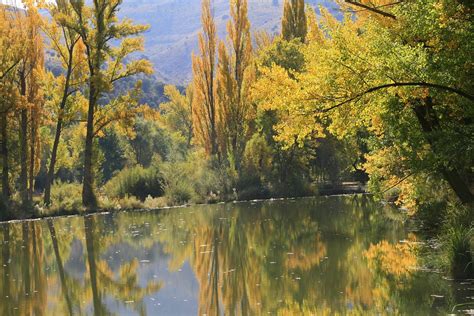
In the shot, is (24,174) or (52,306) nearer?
(52,306)

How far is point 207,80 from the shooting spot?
3856 centimetres

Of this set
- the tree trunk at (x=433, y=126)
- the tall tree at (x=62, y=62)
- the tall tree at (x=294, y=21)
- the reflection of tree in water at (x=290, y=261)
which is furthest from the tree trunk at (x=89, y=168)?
the tree trunk at (x=433, y=126)

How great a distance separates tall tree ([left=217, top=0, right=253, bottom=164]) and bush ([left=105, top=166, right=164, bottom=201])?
16.4 ft

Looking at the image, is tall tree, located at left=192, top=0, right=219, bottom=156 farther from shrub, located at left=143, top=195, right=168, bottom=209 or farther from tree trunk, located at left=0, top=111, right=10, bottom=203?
tree trunk, located at left=0, top=111, right=10, bottom=203

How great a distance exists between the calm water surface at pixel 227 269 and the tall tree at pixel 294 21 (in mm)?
18567

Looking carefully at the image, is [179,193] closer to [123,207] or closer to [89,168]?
[123,207]

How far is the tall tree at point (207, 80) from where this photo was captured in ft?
126

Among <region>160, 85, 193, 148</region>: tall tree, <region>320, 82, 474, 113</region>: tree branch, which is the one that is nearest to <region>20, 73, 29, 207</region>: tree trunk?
<region>320, 82, 474, 113</region>: tree branch

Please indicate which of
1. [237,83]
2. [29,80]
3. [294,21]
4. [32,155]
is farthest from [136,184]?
[294,21]

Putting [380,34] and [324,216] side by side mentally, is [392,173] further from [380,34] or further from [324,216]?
[324,216]

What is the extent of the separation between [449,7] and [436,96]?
5.99ft

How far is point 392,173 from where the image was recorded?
1702 cm

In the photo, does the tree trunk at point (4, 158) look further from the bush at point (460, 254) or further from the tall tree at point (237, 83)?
the bush at point (460, 254)

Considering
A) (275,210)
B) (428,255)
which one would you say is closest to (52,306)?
(428,255)
